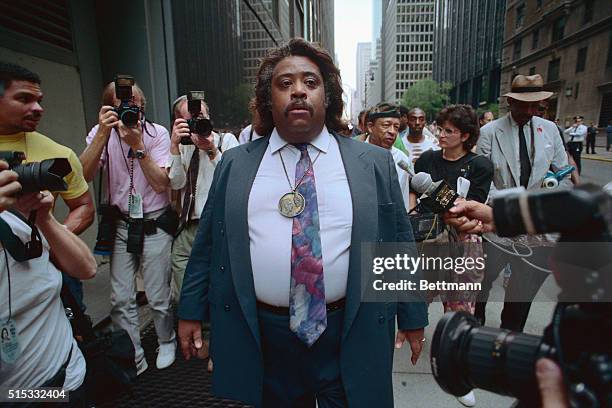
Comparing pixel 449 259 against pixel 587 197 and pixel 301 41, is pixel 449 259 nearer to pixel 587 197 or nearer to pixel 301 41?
pixel 301 41

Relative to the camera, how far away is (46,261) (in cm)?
143

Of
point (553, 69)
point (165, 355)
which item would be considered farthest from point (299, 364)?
point (553, 69)

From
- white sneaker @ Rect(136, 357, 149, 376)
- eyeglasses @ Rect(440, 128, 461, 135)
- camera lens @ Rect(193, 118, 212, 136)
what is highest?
camera lens @ Rect(193, 118, 212, 136)

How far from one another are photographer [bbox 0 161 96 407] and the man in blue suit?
488mm

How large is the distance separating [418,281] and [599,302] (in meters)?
1.10

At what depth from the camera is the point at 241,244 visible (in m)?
1.66

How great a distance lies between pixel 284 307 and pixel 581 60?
3575 centimetres

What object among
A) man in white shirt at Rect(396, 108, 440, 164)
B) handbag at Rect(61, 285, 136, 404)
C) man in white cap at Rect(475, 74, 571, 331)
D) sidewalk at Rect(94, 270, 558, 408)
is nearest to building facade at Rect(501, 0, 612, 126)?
man in white shirt at Rect(396, 108, 440, 164)

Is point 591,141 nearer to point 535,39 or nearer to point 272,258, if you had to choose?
point 535,39

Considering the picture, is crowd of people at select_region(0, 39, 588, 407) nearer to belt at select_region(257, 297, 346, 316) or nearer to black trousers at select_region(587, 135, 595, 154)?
belt at select_region(257, 297, 346, 316)

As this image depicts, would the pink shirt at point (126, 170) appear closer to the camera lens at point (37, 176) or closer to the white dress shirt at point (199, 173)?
the white dress shirt at point (199, 173)

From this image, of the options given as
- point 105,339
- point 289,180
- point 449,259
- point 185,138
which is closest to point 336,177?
point 289,180

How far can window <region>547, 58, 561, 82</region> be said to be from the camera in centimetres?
3219

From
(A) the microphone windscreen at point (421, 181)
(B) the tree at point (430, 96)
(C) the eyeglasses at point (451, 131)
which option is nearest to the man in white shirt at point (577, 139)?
(C) the eyeglasses at point (451, 131)
